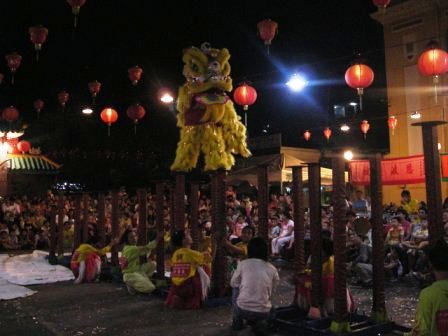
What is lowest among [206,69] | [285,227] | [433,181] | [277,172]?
[285,227]

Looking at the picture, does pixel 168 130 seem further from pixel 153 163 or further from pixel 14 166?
pixel 14 166

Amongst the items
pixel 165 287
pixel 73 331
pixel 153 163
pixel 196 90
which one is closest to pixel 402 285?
pixel 165 287

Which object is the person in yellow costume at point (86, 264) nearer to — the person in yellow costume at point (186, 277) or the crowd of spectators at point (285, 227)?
the crowd of spectators at point (285, 227)

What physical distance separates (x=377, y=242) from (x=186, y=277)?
10.3ft

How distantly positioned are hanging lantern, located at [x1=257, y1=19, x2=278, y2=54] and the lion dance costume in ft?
3.43

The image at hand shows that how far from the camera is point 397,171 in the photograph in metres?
15.7

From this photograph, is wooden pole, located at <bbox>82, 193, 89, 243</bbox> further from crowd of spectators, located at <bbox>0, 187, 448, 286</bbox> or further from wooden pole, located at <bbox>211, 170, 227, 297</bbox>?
wooden pole, located at <bbox>211, 170, 227, 297</bbox>

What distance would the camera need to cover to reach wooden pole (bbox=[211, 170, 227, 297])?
8.19 m

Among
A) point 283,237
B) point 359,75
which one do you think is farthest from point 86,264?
point 359,75

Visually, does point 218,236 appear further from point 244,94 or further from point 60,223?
point 60,223

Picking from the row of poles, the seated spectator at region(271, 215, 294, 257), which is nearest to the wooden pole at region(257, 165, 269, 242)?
the row of poles

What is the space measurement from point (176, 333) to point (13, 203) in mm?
13864

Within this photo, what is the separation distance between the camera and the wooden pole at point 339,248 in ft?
18.7

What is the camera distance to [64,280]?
10984mm
